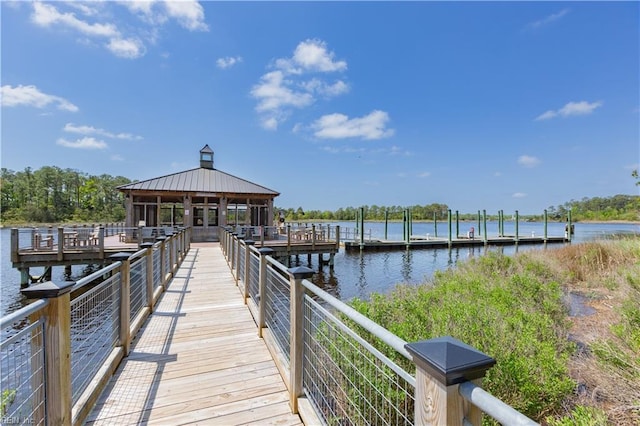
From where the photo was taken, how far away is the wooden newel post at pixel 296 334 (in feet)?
8.09

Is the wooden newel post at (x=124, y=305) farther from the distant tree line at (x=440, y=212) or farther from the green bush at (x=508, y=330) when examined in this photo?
the distant tree line at (x=440, y=212)

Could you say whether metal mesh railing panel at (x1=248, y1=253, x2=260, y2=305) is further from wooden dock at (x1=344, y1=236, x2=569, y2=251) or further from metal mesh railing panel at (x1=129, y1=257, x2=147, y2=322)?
wooden dock at (x1=344, y1=236, x2=569, y2=251)

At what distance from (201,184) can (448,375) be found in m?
19.4

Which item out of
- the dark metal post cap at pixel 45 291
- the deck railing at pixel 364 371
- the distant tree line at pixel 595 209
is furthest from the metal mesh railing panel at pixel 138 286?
the distant tree line at pixel 595 209

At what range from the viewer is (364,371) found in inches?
74.1

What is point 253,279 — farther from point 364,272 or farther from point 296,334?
point 364,272

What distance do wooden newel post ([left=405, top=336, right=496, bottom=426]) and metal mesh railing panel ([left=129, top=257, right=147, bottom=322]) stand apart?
441cm

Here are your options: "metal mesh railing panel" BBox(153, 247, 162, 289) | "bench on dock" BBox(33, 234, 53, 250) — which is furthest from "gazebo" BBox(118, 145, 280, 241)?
"metal mesh railing panel" BBox(153, 247, 162, 289)

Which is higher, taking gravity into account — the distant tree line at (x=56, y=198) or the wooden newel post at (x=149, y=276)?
the distant tree line at (x=56, y=198)

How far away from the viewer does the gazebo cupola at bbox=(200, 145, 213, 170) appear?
863 inches

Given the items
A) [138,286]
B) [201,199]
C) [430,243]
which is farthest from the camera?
[430,243]

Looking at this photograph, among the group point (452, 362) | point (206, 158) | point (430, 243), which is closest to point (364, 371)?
point (452, 362)

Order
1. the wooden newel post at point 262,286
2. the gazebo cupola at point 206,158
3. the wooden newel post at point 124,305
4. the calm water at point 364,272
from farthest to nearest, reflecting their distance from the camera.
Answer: the gazebo cupola at point 206,158, the calm water at point 364,272, the wooden newel post at point 262,286, the wooden newel post at point 124,305

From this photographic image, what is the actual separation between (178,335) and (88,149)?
53.5 m
